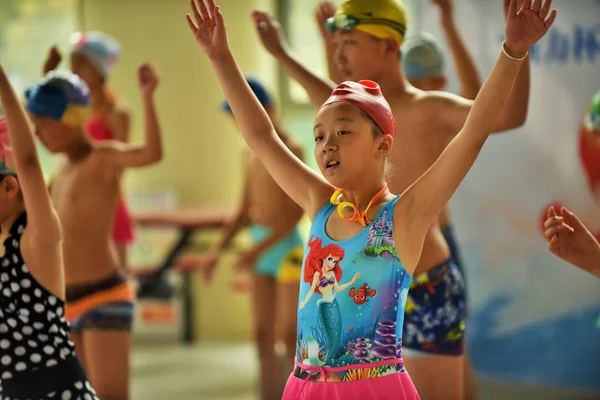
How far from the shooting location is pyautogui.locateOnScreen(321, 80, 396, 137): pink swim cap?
2637mm

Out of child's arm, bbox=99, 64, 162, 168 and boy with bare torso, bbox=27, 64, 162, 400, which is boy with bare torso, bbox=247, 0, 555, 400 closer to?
child's arm, bbox=99, 64, 162, 168

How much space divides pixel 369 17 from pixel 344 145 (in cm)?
100

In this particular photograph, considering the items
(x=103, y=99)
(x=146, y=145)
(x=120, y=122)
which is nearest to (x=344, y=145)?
(x=146, y=145)

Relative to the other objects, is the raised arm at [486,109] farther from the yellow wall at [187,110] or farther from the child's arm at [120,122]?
the yellow wall at [187,110]

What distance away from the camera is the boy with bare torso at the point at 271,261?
19.6 feet

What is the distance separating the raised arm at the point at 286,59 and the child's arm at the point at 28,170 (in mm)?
963

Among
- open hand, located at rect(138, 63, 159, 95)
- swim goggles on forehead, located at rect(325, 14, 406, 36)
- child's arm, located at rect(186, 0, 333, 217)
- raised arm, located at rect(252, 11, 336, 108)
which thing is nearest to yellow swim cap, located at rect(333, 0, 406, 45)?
swim goggles on forehead, located at rect(325, 14, 406, 36)

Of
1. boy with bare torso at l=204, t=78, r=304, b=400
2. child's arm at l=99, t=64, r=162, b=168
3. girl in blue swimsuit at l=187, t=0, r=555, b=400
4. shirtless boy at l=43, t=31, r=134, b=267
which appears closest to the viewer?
girl in blue swimsuit at l=187, t=0, r=555, b=400

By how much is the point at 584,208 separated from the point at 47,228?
3966mm

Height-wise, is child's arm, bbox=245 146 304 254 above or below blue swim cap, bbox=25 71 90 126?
below

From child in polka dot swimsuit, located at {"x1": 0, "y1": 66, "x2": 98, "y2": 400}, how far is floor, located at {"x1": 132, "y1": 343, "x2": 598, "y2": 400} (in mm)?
3490

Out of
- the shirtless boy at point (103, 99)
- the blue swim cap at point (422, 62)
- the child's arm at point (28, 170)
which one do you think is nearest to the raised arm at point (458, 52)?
the blue swim cap at point (422, 62)

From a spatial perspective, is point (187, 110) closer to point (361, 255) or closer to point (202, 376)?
point (202, 376)

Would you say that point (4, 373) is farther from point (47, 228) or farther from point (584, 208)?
point (584, 208)
